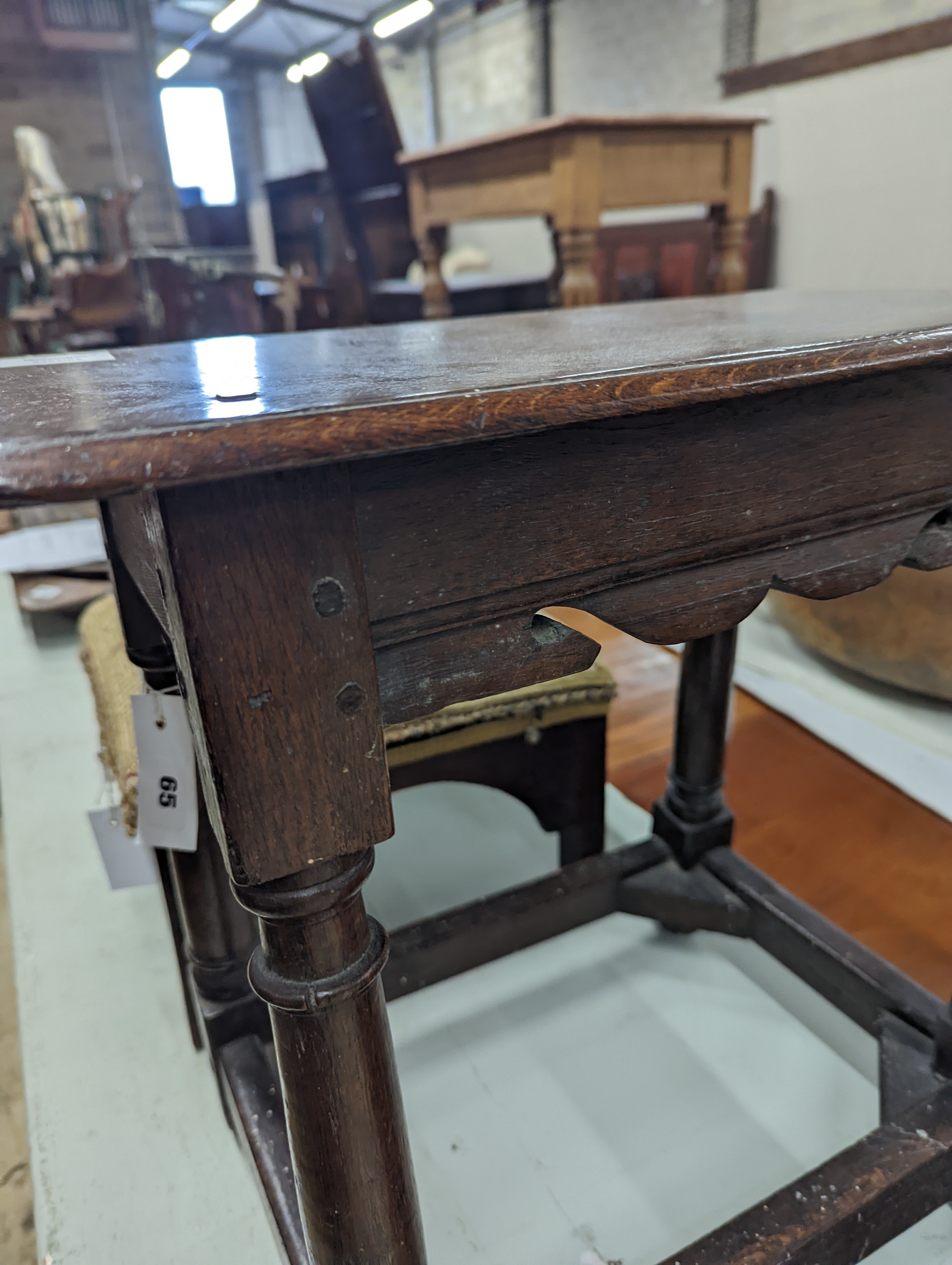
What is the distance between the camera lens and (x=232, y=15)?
1033 centimetres

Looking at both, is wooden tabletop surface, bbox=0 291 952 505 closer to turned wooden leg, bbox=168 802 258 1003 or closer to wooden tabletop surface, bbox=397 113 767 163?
turned wooden leg, bbox=168 802 258 1003

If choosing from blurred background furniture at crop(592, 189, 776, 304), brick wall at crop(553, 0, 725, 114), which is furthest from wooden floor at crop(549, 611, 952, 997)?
brick wall at crop(553, 0, 725, 114)

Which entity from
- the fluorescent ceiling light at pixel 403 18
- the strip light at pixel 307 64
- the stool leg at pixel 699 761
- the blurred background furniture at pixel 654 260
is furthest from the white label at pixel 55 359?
the strip light at pixel 307 64

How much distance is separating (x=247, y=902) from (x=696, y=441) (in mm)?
350

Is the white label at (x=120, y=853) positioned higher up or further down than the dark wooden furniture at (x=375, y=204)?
further down

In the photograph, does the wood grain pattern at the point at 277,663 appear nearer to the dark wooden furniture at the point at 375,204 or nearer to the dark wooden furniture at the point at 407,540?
the dark wooden furniture at the point at 407,540

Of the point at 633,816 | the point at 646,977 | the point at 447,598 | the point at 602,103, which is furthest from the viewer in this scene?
the point at 602,103

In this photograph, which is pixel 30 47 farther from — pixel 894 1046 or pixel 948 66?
pixel 894 1046

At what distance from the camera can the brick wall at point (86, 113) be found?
7.23m

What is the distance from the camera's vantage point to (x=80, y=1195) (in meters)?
0.83

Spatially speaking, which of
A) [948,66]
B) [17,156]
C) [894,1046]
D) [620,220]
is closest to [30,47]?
[17,156]

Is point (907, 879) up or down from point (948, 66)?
down

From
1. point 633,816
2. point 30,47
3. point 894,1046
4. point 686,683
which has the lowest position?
point 633,816

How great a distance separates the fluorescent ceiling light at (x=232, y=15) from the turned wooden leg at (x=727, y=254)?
33.6ft
